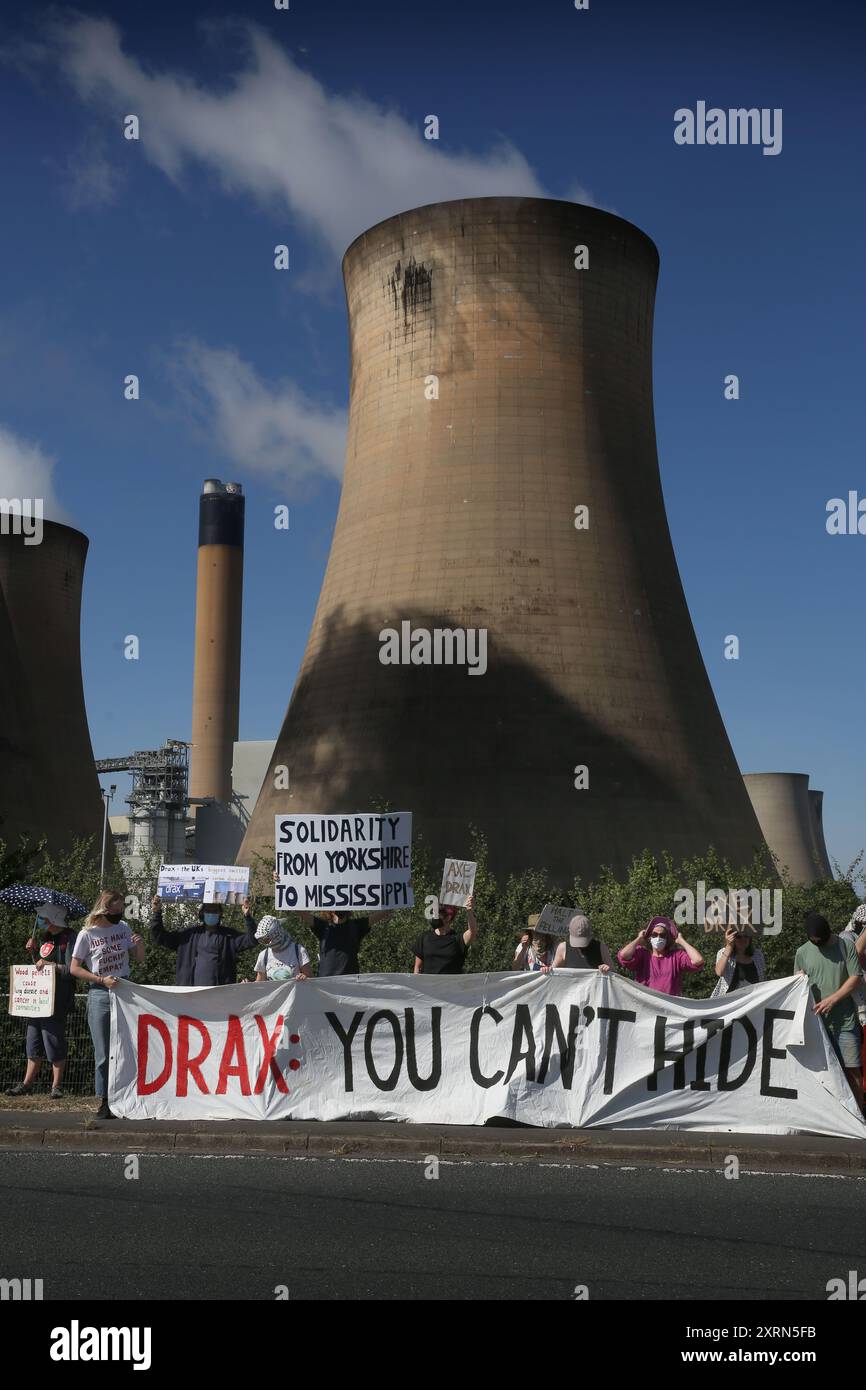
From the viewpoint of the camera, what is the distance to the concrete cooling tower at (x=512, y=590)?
1142 inches

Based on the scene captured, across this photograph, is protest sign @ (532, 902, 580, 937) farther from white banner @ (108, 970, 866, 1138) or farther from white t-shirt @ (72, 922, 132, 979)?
white t-shirt @ (72, 922, 132, 979)

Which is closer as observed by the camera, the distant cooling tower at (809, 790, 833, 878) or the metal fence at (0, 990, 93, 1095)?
the metal fence at (0, 990, 93, 1095)

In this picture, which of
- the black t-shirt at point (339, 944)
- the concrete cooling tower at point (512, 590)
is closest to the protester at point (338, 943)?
the black t-shirt at point (339, 944)

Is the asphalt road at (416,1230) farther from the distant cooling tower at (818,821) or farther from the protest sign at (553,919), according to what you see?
the distant cooling tower at (818,821)

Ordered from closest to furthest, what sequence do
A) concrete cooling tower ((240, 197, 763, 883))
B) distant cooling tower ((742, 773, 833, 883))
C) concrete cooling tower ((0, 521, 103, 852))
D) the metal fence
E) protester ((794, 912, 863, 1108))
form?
1. protester ((794, 912, 863, 1108))
2. the metal fence
3. concrete cooling tower ((240, 197, 763, 883))
4. concrete cooling tower ((0, 521, 103, 852))
5. distant cooling tower ((742, 773, 833, 883))

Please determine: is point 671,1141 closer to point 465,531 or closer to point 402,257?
point 465,531

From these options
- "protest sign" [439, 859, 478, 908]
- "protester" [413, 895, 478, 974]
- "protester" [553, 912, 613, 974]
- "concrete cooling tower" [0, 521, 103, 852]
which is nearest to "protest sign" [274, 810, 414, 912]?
"protester" [413, 895, 478, 974]

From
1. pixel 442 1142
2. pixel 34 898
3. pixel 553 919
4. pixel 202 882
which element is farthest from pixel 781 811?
pixel 442 1142

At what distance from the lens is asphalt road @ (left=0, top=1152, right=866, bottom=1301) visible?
5359mm

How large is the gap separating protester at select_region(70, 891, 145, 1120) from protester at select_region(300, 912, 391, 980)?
1.60 meters

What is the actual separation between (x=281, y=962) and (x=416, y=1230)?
4610 mm

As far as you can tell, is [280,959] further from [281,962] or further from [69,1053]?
[69,1053]
